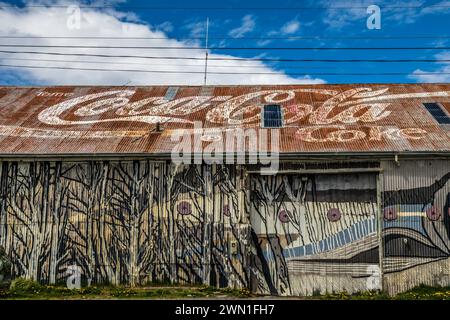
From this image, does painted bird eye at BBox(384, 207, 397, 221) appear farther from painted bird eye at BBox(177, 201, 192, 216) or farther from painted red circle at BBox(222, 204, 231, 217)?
painted bird eye at BBox(177, 201, 192, 216)

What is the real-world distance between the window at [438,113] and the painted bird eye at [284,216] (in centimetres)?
621

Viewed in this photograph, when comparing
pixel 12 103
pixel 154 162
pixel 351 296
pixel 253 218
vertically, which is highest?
pixel 12 103

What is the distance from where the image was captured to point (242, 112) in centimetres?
1698

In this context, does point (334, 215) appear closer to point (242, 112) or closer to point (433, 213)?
point (433, 213)

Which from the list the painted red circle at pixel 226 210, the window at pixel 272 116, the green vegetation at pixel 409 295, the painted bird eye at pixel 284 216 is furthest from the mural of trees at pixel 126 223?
the green vegetation at pixel 409 295

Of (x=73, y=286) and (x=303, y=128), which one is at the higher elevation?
(x=303, y=128)

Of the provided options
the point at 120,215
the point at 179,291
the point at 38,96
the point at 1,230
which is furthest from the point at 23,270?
the point at 38,96

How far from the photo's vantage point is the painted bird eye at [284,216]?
46.0ft

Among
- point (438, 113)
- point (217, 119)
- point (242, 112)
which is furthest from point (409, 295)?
point (217, 119)

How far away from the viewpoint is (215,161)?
1419 cm

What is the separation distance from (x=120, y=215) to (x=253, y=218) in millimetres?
4096

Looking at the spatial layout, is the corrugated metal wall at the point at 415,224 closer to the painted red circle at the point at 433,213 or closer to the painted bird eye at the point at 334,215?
the painted red circle at the point at 433,213

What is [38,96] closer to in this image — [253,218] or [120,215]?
[120,215]

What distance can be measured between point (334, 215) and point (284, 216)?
4.93ft
